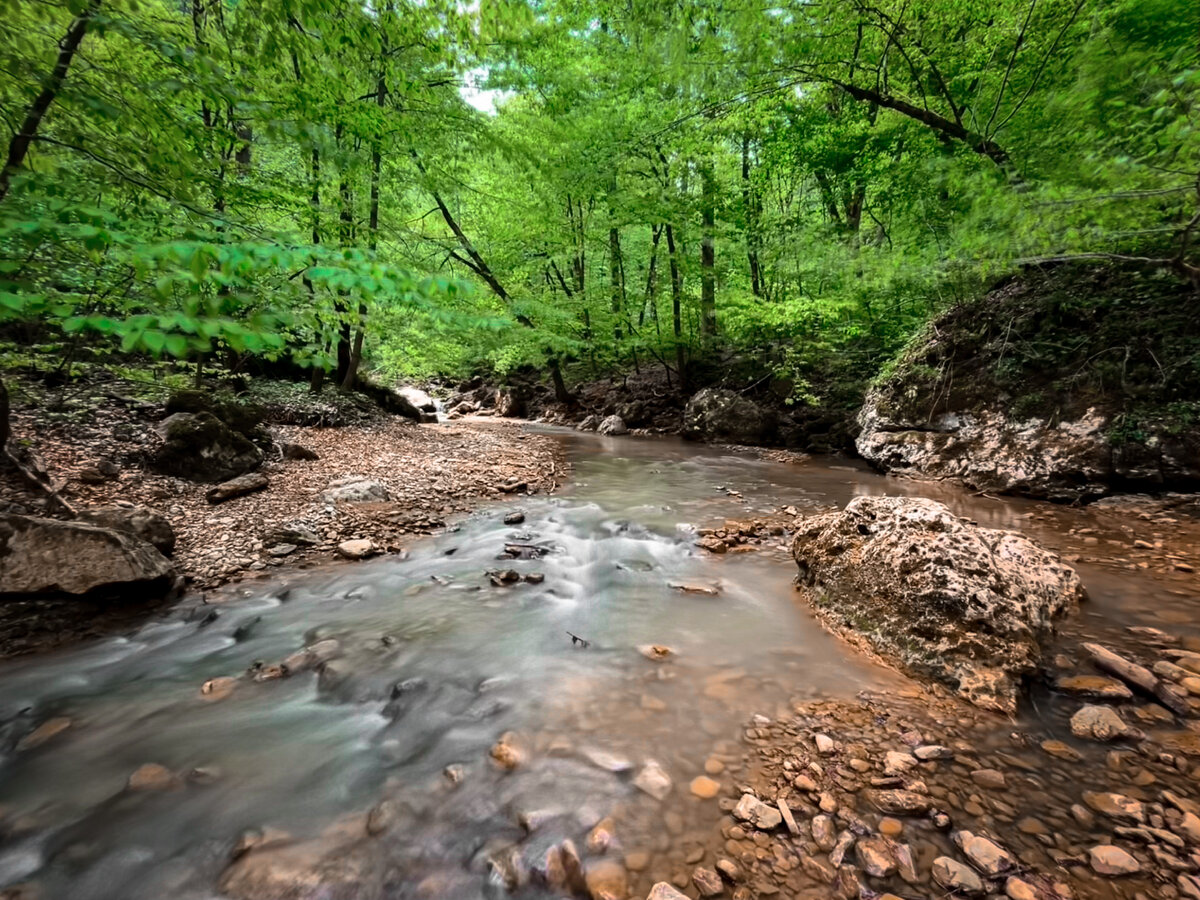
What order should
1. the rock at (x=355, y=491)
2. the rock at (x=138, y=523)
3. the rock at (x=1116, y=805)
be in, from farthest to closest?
the rock at (x=355, y=491), the rock at (x=138, y=523), the rock at (x=1116, y=805)

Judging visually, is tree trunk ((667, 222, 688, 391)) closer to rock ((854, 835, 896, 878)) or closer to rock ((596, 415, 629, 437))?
Result: rock ((596, 415, 629, 437))

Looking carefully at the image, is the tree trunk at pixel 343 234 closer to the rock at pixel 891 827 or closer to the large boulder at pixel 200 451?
the large boulder at pixel 200 451

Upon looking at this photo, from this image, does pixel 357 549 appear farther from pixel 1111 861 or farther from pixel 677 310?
pixel 677 310

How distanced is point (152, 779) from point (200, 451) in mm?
5521

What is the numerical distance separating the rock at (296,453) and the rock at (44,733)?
5960 mm

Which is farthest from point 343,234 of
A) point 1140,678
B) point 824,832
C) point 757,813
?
point 1140,678

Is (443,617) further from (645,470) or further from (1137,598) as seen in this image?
(645,470)

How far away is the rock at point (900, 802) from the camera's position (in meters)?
2.27

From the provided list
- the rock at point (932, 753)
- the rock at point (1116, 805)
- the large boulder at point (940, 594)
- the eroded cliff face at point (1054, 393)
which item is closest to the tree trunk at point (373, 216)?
the large boulder at point (940, 594)

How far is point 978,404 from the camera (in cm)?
906

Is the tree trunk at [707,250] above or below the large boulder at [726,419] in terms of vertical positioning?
above

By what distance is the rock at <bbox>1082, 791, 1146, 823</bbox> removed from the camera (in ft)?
7.22

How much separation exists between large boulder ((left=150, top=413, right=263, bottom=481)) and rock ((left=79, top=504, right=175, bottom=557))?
5.54 ft

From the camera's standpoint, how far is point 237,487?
21.6ft
